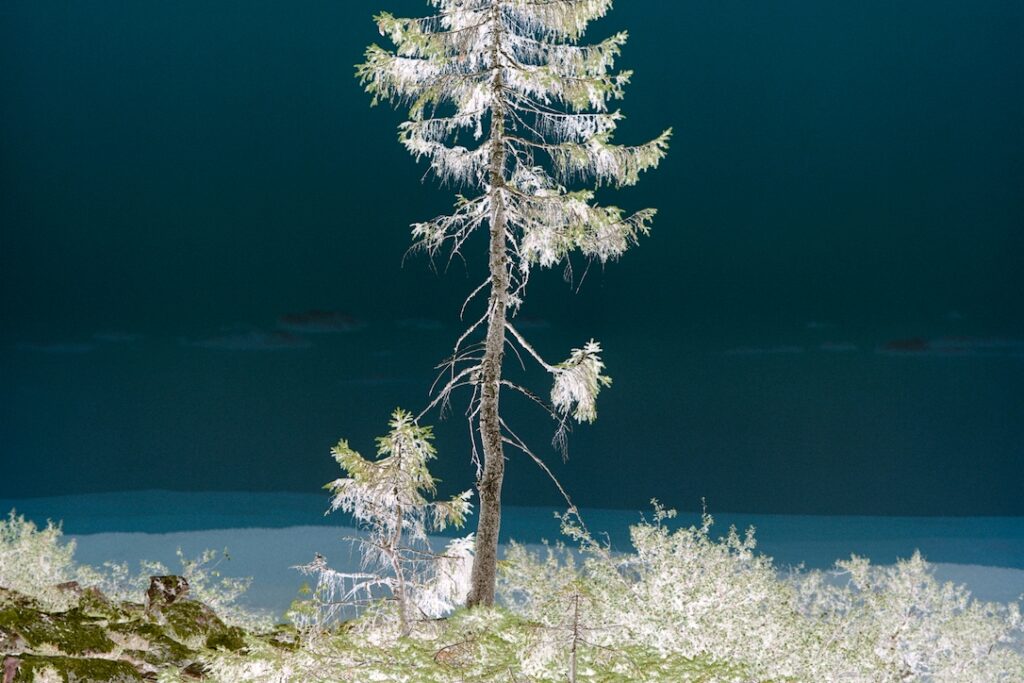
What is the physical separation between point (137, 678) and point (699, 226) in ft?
176

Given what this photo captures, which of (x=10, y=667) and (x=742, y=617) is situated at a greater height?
(x=10, y=667)

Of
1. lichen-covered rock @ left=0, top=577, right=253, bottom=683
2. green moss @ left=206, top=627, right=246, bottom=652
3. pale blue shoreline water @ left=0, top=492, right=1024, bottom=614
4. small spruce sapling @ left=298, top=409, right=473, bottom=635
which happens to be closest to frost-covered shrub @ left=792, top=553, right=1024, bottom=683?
small spruce sapling @ left=298, top=409, right=473, bottom=635

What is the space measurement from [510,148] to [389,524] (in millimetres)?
4650

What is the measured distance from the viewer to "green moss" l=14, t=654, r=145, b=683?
152 inches

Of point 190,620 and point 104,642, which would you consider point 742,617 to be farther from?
point 104,642

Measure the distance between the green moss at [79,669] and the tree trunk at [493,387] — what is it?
3644 mm

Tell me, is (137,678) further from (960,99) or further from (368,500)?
(960,99)

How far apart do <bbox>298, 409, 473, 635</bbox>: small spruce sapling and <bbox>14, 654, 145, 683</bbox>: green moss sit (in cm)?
226

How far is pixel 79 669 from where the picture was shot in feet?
13.2

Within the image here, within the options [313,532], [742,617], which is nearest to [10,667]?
[742,617]

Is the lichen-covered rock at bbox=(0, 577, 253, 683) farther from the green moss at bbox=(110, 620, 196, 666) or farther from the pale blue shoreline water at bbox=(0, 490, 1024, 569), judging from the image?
the pale blue shoreline water at bbox=(0, 490, 1024, 569)

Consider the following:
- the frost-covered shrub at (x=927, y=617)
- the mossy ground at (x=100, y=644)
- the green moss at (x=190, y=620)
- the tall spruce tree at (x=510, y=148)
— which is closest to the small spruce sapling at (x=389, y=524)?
the tall spruce tree at (x=510, y=148)

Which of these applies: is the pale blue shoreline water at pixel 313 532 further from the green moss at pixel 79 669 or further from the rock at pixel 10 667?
the rock at pixel 10 667

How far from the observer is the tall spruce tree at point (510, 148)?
7527 mm
